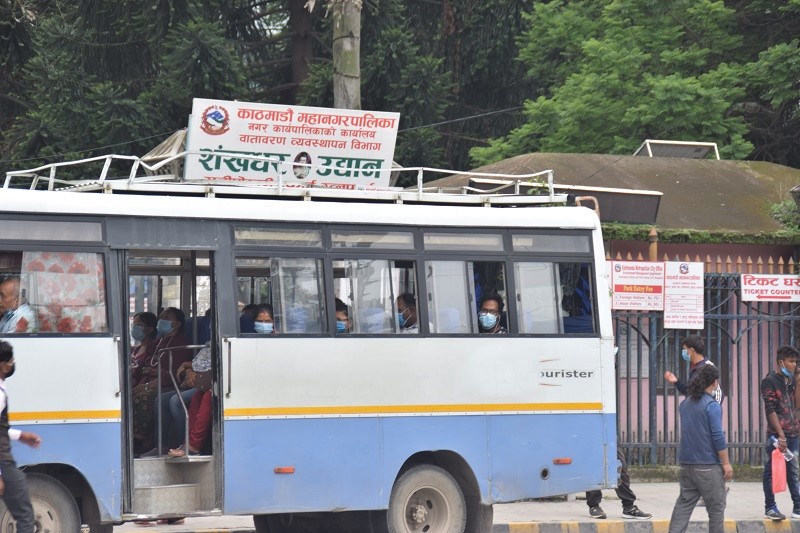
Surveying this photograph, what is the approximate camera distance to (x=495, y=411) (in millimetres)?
11258

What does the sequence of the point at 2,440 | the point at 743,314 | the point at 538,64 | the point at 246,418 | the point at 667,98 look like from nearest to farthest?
the point at 2,440 → the point at 246,418 → the point at 743,314 → the point at 667,98 → the point at 538,64

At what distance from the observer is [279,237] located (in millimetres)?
10586

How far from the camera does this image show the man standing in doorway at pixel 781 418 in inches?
518

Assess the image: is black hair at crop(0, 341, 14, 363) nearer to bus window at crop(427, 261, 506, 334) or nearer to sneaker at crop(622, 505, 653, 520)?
bus window at crop(427, 261, 506, 334)

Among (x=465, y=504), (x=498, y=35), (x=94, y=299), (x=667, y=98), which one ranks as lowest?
(x=465, y=504)

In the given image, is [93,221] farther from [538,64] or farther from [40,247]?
[538,64]

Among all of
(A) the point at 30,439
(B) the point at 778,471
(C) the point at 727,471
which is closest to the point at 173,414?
(A) the point at 30,439

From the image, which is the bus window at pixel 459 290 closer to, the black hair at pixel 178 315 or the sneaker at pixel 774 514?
the black hair at pixel 178 315

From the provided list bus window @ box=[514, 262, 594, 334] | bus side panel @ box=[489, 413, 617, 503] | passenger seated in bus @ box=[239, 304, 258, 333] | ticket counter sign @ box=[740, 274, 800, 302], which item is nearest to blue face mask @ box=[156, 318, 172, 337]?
passenger seated in bus @ box=[239, 304, 258, 333]

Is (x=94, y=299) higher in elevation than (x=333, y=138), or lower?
lower

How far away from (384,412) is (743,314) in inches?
295

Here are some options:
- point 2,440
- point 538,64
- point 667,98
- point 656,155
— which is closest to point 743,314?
point 656,155

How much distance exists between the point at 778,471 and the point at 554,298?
3301 millimetres

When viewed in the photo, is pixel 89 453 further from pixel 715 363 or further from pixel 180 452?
pixel 715 363
